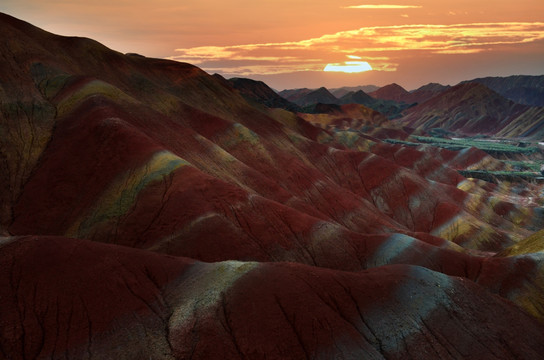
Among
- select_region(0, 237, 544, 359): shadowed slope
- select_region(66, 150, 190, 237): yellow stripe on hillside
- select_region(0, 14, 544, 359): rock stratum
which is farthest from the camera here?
select_region(66, 150, 190, 237): yellow stripe on hillside

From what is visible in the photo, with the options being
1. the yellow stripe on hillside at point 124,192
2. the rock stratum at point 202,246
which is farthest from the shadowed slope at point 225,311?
the yellow stripe on hillside at point 124,192

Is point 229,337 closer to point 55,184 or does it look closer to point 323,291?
point 323,291

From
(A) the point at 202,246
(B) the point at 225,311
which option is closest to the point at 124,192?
(A) the point at 202,246

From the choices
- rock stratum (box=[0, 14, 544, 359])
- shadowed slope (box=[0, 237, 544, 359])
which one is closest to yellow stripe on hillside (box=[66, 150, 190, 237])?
rock stratum (box=[0, 14, 544, 359])

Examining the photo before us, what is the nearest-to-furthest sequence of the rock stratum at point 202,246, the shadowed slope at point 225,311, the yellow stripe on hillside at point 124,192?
the shadowed slope at point 225,311 < the rock stratum at point 202,246 < the yellow stripe on hillside at point 124,192

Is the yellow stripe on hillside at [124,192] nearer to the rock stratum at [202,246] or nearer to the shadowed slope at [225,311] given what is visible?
the rock stratum at [202,246]

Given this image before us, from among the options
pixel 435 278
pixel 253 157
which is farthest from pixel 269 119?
pixel 435 278

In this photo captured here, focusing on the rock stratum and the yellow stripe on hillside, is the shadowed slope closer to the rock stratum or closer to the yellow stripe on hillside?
the rock stratum

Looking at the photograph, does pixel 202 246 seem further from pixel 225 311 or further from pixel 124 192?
pixel 225 311
